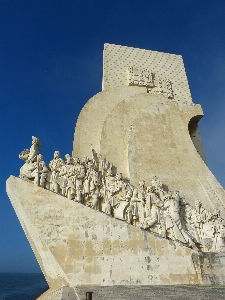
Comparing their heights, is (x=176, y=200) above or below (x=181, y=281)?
above

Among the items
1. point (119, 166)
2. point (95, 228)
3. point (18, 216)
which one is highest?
point (119, 166)

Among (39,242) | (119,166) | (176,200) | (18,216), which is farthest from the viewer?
(119,166)

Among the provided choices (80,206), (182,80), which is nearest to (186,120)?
(182,80)

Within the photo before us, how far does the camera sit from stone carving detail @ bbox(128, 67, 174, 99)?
40.7ft

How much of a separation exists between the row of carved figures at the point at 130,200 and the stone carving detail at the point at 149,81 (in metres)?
5.57

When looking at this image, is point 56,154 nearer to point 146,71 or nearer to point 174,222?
point 174,222

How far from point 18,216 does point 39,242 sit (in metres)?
1.09

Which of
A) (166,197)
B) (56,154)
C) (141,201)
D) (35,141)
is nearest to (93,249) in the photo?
(141,201)

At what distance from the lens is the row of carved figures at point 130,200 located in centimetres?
718

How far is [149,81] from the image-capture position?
12578 mm

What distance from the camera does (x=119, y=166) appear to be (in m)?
9.49

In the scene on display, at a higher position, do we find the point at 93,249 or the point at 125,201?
the point at 125,201

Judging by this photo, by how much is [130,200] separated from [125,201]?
0.16 m

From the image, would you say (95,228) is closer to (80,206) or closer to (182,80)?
(80,206)
